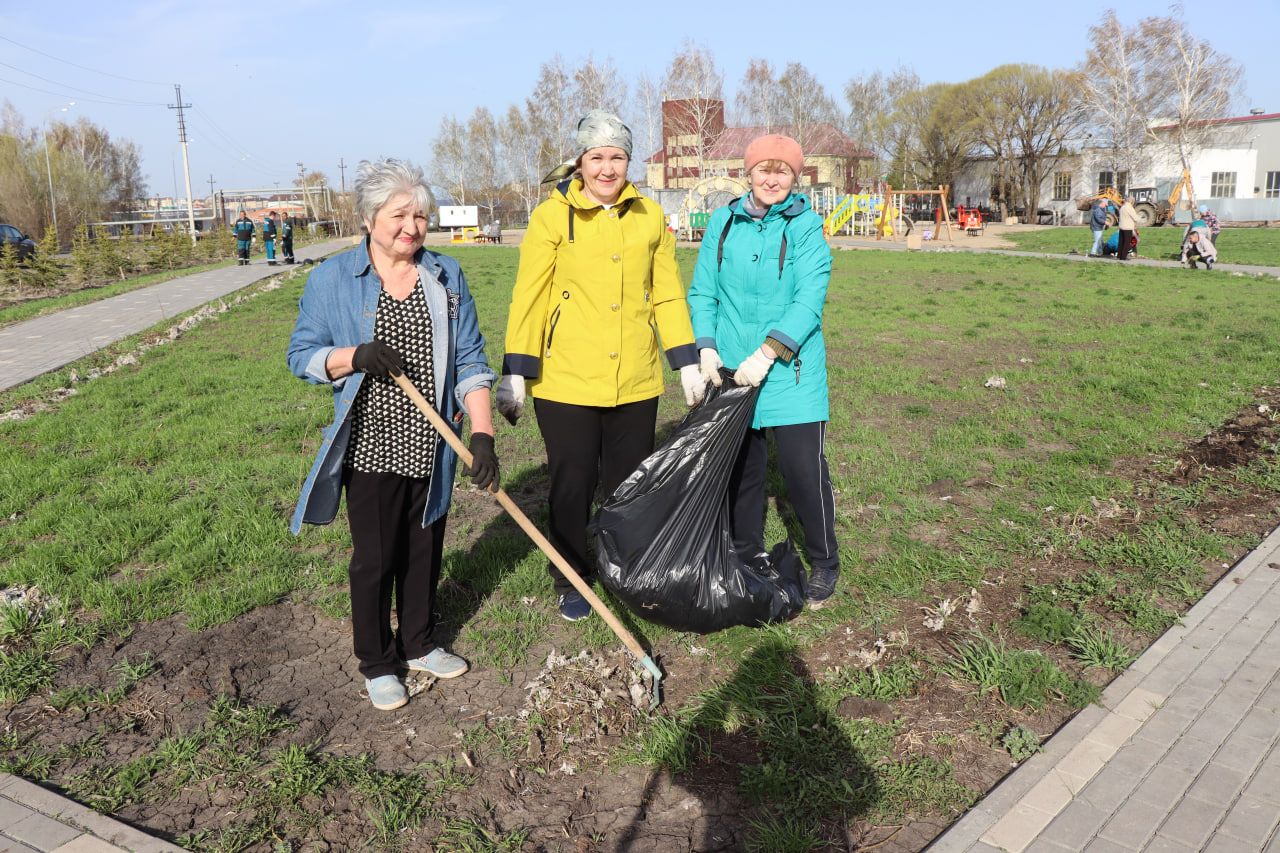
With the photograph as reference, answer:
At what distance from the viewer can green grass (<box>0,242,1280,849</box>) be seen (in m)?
2.89

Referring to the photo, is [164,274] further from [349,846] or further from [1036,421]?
[349,846]

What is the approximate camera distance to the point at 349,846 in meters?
2.56

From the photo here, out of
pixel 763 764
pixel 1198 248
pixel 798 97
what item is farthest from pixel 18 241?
pixel 798 97

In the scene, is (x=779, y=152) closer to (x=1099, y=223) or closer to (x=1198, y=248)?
(x=1198, y=248)

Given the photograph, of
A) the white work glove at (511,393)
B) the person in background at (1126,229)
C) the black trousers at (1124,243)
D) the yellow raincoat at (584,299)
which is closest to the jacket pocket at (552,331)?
the yellow raincoat at (584,299)

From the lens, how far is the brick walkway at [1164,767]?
2.46 metres

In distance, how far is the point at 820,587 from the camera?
3.89 m

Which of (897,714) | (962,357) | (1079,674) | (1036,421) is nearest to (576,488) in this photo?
(897,714)

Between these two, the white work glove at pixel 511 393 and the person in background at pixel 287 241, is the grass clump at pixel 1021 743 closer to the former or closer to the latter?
the white work glove at pixel 511 393

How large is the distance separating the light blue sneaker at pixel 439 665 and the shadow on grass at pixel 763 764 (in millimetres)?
811

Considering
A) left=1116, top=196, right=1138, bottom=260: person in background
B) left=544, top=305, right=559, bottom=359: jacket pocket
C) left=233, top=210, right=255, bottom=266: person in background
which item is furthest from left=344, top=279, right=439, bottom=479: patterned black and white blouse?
left=233, top=210, right=255, bottom=266: person in background

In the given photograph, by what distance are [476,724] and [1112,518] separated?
337 cm

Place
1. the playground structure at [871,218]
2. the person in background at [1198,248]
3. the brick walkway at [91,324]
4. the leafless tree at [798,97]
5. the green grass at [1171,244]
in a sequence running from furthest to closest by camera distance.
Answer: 1. the leafless tree at [798,97]
2. the playground structure at [871,218]
3. the green grass at [1171,244]
4. the person in background at [1198,248]
5. the brick walkway at [91,324]

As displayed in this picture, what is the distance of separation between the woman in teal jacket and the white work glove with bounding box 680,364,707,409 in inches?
1.6
